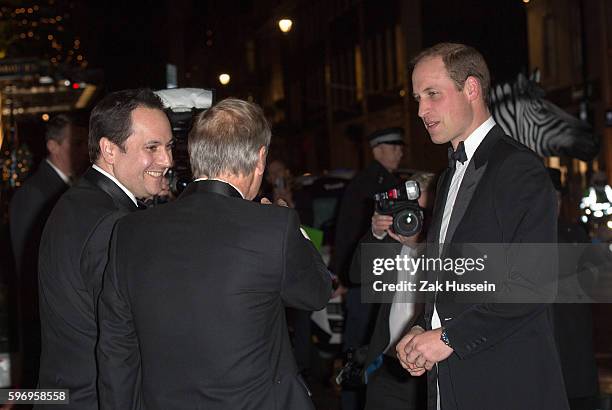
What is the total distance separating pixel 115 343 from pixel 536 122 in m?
6.55

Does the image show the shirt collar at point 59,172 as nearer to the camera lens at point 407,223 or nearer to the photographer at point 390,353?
the photographer at point 390,353

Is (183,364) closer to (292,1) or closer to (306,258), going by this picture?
(306,258)

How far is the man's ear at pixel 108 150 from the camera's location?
370 centimetres

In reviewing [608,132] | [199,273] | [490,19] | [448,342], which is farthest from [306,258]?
[608,132]

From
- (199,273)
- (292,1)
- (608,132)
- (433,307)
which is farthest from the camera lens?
(292,1)

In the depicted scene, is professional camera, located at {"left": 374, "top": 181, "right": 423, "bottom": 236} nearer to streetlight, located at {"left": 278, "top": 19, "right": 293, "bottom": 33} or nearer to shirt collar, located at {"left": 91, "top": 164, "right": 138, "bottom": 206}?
shirt collar, located at {"left": 91, "top": 164, "right": 138, "bottom": 206}

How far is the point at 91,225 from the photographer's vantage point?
3.48 m

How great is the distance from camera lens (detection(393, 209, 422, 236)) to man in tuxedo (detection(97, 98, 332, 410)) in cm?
165

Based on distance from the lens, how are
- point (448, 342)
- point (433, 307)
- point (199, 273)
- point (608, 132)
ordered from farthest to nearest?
point (608, 132), point (433, 307), point (448, 342), point (199, 273)

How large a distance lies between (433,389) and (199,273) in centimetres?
114

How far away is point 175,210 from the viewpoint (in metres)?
3.16

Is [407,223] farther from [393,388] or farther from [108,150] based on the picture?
[108,150]

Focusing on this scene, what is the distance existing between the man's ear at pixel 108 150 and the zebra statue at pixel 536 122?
475 centimetres

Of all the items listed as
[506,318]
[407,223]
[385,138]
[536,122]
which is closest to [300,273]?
[506,318]
